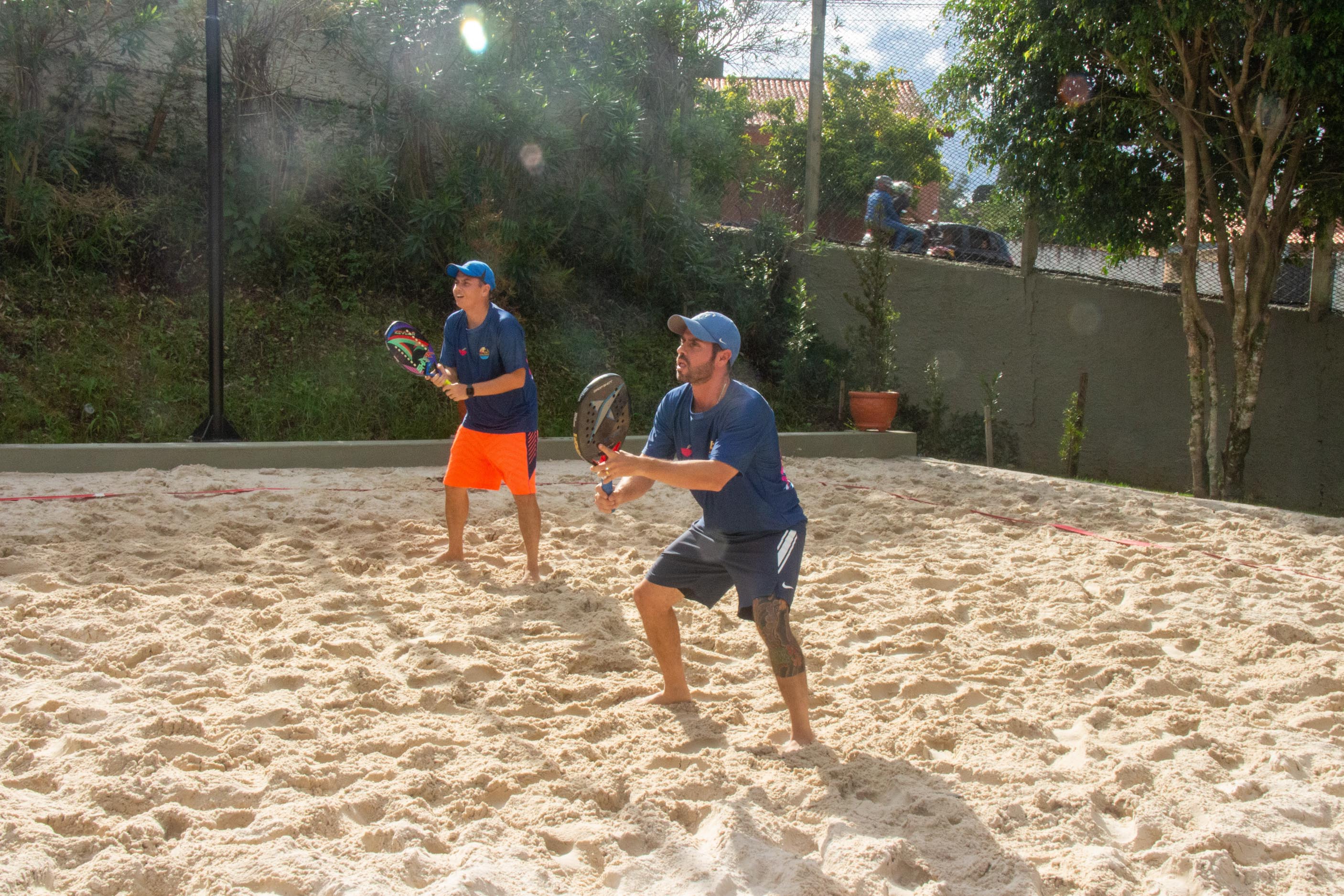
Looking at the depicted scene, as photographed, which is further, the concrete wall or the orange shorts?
the concrete wall

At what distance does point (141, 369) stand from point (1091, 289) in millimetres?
9587

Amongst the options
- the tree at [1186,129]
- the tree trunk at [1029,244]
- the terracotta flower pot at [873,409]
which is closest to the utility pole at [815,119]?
the tree at [1186,129]

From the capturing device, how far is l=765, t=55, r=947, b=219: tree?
42.8 ft

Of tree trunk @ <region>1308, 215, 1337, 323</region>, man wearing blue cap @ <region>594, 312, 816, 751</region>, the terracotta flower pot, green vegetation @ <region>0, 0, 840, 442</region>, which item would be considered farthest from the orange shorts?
tree trunk @ <region>1308, 215, 1337, 323</region>

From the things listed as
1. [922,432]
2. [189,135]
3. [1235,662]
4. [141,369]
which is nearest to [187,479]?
[141,369]

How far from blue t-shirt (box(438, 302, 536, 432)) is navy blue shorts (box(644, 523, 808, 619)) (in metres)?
2.06

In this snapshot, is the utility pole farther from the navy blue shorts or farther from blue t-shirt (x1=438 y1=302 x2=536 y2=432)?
the navy blue shorts

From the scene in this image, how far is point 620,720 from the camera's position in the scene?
366 cm

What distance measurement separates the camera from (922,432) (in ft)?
37.7

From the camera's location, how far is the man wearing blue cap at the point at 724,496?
329cm

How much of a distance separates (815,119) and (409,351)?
8223 mm

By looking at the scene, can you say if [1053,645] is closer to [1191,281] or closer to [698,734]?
[698,734]

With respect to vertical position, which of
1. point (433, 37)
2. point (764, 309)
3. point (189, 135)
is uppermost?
point (433, 37)

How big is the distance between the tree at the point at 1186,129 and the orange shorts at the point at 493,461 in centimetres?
618
